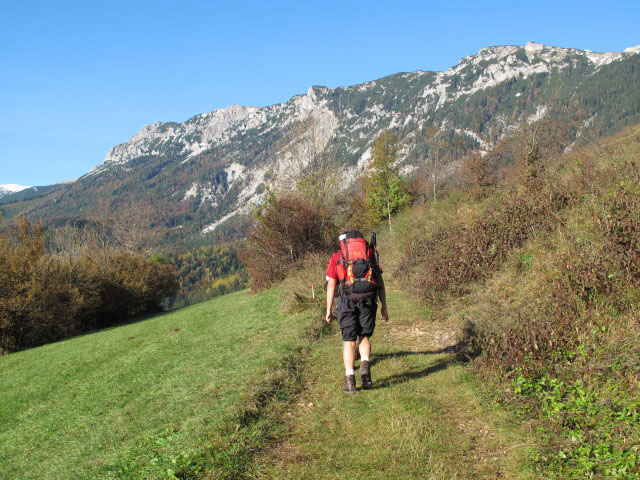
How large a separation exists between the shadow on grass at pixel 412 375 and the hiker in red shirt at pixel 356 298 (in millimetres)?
319

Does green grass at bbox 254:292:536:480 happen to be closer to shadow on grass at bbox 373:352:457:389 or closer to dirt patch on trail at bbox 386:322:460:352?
shadow on grass at bbox 373:352:457:389

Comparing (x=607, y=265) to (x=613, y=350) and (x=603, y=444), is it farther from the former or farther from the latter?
(x=603, y=444)

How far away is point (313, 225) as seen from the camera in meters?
23.1

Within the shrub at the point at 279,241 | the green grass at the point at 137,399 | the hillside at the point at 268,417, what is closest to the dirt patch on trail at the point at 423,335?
the hillside at the point at 268,417

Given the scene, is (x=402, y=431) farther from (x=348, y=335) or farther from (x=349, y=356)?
(x=348, y=335)

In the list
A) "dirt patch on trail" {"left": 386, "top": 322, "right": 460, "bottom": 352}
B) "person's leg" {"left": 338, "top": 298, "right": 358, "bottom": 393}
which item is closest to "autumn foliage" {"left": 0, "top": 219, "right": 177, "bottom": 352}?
"dirt patch on trail" {"left": 386, "top": 322, "right": 460, "bottom": 352}

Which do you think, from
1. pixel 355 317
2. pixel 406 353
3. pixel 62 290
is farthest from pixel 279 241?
pixel 355 317

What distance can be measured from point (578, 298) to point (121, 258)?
34661 mm

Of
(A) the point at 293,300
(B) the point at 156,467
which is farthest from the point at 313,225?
(B) the point at 156,467

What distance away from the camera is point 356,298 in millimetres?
5648

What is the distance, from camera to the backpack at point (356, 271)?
5641 millimetres

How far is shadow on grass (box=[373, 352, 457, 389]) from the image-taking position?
19.6ft

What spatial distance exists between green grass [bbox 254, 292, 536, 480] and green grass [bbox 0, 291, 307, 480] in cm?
100

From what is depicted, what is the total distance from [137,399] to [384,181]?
3064 centimetres
